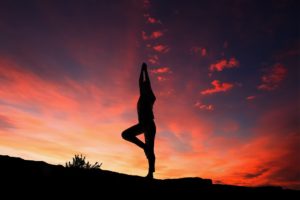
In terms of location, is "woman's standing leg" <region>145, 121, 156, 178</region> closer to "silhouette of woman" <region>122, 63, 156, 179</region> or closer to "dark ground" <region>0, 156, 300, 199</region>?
"silhouette of woman" <region>122, 63, 156, 179</region>

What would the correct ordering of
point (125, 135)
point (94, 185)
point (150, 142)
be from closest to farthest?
point (94, 185) → point (125, 135) → point (150, 142)

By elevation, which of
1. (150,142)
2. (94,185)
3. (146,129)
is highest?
(146,129)

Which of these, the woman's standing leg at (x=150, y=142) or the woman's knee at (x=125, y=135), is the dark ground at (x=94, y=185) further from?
the woman's knee at (x=125, y=135)

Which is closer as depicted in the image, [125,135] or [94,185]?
[94,185]

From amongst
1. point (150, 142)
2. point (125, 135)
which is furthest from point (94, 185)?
point (150, 142)

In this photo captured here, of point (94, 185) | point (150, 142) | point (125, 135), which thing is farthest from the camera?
point (150, 142)

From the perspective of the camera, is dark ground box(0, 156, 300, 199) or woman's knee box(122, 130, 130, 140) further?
woman's knee box(122, 130, 130, 140)

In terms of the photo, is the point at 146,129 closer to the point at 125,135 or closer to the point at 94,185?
the point at 125,135

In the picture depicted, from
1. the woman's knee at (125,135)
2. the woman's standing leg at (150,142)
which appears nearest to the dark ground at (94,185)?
the woman's standing leg at (150,142)

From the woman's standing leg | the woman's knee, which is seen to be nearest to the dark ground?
the woman's standing leg

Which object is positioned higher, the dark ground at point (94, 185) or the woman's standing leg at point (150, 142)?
the woman's standing leg at point (150, 142)

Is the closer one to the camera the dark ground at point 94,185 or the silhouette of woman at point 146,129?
the dark ground at point 94,185

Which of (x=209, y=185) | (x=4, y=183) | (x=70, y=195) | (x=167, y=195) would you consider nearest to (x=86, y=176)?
(x=70, y=195)

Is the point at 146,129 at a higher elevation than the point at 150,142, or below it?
higher
